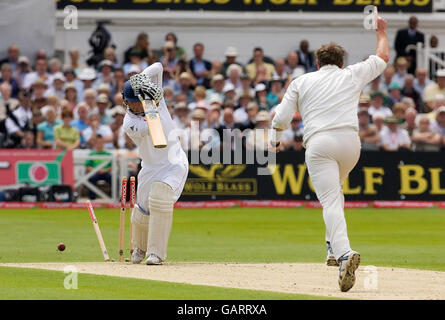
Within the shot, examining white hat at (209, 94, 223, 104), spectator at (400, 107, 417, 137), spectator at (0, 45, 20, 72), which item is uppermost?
spectator at (0, 45, 20, 72)

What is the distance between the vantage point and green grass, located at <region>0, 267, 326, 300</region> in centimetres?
959

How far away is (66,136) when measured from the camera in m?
24.2

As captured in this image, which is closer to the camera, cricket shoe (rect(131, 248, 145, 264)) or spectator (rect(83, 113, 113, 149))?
cricket shoe (rect(131, 248, 145, 264))

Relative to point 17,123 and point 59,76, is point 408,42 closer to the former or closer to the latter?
point 59,76

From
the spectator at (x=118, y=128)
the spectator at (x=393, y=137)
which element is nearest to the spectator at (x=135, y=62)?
the spectator at (x=118, y=128)

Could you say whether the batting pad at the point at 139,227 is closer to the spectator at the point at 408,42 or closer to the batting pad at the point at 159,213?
the batting pad at the point at 159,213

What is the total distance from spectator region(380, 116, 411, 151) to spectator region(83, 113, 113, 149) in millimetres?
6027

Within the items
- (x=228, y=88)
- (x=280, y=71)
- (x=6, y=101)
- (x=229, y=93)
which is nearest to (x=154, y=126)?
(x=6, y=101)

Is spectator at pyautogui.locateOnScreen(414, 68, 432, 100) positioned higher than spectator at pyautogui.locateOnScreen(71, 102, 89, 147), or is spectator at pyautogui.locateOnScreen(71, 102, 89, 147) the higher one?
spectator at pyautogui.locateOnScreen(414, 68, 432, 100)

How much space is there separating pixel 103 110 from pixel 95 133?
847mm

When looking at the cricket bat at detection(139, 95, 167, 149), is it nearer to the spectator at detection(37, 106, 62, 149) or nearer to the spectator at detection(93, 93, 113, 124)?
the spectator at detection(37, 106, 62, 149)

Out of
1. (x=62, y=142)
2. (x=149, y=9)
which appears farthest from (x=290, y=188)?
(x=149, y=9)

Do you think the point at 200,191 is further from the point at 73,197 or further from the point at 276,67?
the point at 276,67
